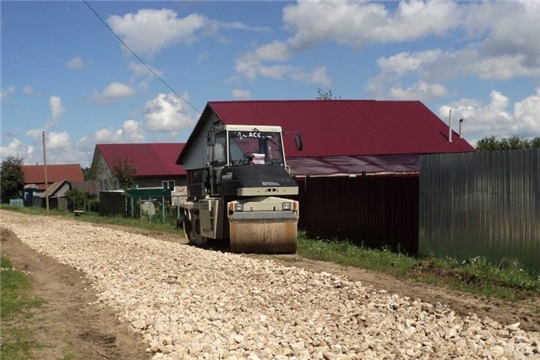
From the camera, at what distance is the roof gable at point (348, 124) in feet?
108

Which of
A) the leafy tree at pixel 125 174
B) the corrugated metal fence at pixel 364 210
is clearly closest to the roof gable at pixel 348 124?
the corrugated metal fence at pixel 364 210

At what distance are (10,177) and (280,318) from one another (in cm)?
8190

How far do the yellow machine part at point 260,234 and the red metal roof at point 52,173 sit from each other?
76737mm

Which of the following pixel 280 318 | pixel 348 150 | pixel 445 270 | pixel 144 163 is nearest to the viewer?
pixel 280 318

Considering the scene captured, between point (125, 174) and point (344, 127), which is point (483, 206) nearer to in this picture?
point (344, 127)

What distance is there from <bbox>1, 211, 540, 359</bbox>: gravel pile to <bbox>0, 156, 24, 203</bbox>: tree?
75554 mm

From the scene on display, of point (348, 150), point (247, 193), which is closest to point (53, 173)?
point (348, 150)

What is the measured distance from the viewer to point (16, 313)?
384 inches

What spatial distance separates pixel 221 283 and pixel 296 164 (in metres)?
16.0

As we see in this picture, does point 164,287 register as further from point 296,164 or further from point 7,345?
point 296,164

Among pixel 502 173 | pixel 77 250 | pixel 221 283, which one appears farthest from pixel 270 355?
pixel 77 250

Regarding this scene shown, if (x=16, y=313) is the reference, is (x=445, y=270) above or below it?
above

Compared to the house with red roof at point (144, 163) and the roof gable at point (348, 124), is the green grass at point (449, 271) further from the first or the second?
the house with red roof at point (144, 163)

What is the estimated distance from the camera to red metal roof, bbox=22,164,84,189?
8812 cm
